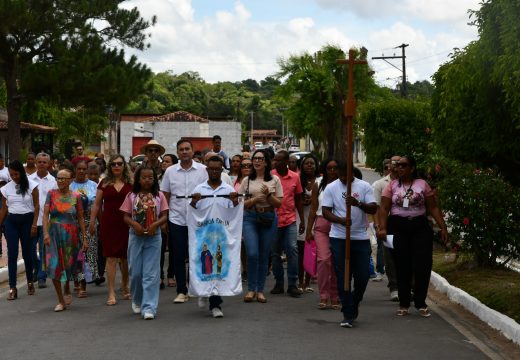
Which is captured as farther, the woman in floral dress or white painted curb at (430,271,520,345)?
the woman in floral dress

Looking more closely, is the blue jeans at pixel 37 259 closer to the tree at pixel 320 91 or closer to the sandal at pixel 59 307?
the sandal at pixel 59 307

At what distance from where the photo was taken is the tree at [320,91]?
124 ft

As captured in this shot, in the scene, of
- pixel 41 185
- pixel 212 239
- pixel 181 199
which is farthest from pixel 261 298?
pixel 41 185

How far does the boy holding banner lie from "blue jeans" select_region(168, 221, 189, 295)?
30.2 inches

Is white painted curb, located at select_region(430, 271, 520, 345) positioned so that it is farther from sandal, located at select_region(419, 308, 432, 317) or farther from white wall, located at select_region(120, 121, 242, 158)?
white wall, located at select_region(120, 121, 242, 158)

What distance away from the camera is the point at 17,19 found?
31.6 metres

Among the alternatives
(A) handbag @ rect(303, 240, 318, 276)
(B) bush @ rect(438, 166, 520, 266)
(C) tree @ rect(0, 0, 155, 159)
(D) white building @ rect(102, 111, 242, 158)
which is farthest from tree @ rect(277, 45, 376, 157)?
(D) white building @ rect(102, 111, 242, 158)

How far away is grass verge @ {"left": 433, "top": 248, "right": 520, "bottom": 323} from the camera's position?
10891mm

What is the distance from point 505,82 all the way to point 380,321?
355cm

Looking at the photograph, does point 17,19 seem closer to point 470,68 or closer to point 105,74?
point 105,74

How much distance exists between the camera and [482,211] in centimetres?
1295

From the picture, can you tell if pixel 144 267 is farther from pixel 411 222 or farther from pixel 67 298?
pixel 411 222

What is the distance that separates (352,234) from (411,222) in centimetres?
83

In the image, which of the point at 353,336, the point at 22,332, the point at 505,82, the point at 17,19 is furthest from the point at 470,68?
the point at 17,19
